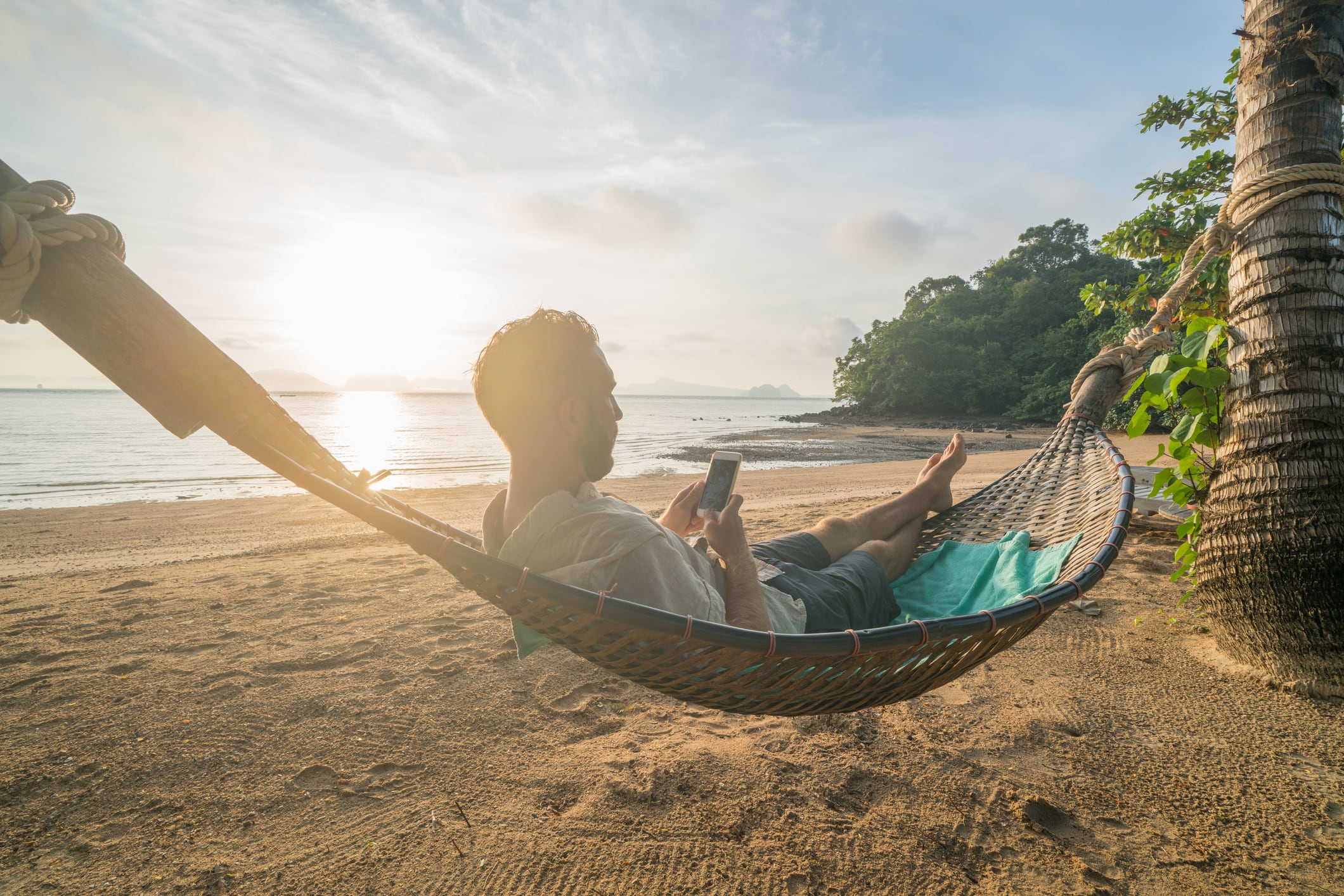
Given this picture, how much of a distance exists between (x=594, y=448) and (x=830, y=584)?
43.5 inches

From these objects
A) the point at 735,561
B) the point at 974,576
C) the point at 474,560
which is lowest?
the point at 974,576

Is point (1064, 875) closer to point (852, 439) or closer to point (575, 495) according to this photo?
point (575, 495)

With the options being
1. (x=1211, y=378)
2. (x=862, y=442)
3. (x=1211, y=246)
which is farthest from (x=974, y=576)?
(x=862, y=442)

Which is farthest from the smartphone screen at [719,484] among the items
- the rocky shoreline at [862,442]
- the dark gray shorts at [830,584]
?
the rocky shoreline at [862,442]

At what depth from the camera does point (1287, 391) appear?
229 centimetres

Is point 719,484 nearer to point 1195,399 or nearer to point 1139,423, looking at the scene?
point 1139,423

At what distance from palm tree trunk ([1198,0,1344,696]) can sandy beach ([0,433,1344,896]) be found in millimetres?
262

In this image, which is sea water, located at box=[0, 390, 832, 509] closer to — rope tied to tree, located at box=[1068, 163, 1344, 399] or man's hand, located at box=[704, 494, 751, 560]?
man's hand, located at box=[704, 494, 751, 560]

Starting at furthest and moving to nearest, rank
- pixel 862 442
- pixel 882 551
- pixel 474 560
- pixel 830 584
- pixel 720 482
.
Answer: pixel 862 442, pixel 882 551, pixel 830 584, pixel 720 482, pixel 474 560

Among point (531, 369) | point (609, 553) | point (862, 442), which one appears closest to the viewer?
point (609, 553)

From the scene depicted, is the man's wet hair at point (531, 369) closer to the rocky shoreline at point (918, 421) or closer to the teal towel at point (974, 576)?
the teal towel at point (974, 576)

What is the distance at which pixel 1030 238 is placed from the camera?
37.8m

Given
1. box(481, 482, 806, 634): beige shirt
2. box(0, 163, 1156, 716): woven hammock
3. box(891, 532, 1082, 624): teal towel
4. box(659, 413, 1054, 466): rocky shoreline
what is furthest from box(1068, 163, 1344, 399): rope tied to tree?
box(659, 413, 1054, 466): rocky shoreline

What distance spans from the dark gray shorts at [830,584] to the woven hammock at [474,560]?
512 mm
